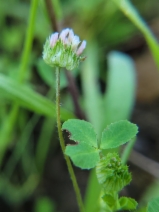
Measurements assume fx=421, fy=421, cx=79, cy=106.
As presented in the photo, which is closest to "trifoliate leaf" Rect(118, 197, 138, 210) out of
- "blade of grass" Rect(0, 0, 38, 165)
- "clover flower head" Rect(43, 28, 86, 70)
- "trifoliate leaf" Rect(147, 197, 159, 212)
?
"trifoliate leaf" Rect(147, 197, 159, 212)

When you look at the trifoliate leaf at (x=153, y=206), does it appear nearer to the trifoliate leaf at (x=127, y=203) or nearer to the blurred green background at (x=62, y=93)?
the trifoliate leaf at (x=127, y=203)

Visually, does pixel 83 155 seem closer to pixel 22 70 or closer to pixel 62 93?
pixel 22 70

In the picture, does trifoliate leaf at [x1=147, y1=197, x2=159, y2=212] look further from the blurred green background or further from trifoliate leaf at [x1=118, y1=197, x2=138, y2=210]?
the blurred green background

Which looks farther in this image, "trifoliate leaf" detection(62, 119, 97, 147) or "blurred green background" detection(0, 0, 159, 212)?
"blurred green background" detection(0, 0, 159, 212)

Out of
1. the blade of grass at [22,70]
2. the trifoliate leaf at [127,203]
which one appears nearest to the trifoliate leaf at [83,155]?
the trifoliate leaf at [127,203]

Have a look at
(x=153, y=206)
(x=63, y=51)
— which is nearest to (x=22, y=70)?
(x=63, y=51)

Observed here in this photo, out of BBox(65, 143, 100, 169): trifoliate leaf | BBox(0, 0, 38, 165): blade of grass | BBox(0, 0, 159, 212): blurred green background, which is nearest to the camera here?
BBox(65, 143, 100, 169): trifoliate leaf

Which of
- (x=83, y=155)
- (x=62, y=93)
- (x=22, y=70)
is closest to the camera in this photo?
(x=83, y=155)

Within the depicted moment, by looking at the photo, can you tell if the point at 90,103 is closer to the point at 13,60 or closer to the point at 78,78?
the point at 78,78
